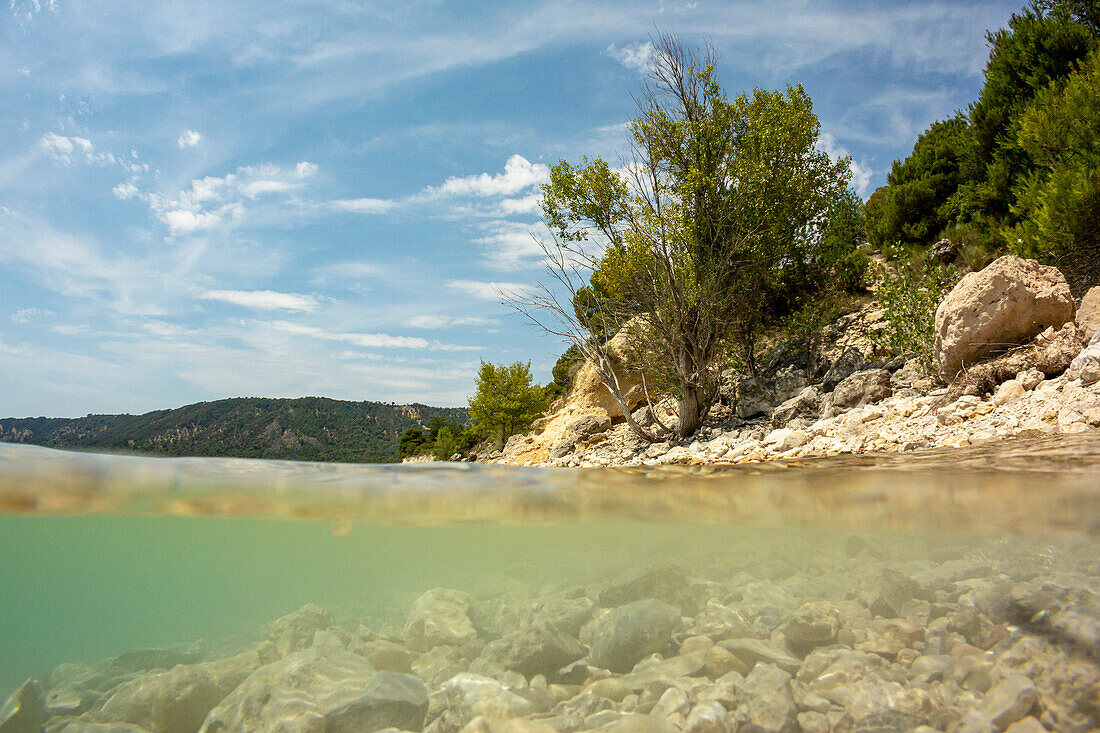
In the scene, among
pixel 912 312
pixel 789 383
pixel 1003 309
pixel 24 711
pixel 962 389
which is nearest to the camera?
pixel 24 711

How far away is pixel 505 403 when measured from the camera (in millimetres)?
29547

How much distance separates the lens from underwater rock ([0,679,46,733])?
3301 mm

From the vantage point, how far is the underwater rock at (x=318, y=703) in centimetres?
307

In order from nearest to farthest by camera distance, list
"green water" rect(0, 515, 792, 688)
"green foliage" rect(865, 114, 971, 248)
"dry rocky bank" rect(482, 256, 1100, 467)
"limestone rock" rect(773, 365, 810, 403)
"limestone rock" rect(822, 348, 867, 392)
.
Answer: "dry rocky bank" rect(482, 256, 1100, 467), "green water" rect(0, 515, 792, 688), "limestone rock" rect(822, 348, 867, 392), "limestone rock" rect(773, 365, 810, 403), "green foliage" rect(865, 114, 971, 248)

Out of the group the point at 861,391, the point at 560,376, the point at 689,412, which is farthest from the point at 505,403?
the point at 861,391

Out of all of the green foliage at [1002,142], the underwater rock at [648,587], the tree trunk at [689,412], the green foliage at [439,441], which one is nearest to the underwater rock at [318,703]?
the underwater rock at [648,587]

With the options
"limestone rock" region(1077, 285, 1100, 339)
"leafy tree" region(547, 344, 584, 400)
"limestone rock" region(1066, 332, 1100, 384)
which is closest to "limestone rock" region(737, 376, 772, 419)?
"limestone rock" region(1077, 285, 1100, 339)

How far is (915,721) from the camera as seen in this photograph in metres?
2.91

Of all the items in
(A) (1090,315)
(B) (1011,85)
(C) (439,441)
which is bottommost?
(C) (439,441)

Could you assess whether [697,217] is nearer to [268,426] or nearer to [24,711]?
[24,711]

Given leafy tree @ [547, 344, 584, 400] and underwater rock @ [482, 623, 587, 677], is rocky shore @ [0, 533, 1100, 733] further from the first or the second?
leafy tree @ [547, 344, 584, 400]

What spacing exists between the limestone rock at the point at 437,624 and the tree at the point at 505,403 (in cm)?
2439

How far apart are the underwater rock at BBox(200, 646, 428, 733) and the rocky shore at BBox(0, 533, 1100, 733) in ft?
0.04

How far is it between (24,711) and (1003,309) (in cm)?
1103
